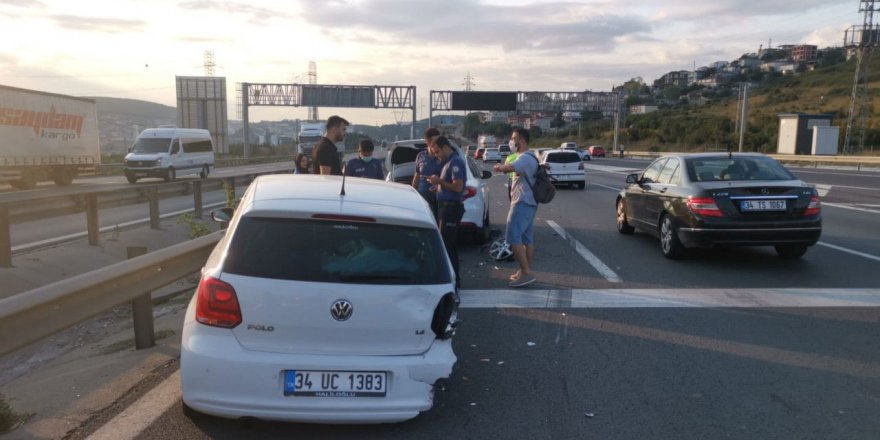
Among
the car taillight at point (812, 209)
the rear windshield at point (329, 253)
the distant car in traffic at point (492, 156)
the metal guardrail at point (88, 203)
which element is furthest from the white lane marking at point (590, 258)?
the distant car in traffic at point (492, 156)

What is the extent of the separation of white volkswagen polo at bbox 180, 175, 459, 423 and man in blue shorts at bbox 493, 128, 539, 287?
4038mm

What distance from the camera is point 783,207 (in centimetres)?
913

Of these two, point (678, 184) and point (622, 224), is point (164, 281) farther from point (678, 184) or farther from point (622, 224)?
point (622, 224)

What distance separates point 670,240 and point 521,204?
2.98m

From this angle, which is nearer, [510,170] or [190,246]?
[190,246]

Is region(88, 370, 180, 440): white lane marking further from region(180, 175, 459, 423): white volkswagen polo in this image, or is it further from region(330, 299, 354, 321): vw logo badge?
region(330, 299, 354, 321): vw logo badge

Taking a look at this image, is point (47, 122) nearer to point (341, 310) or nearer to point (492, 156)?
point (341, 310)

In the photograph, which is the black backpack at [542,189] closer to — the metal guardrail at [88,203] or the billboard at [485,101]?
the metal guardrail at [88,203]

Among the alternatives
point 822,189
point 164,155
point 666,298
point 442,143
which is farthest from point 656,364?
point 164,155

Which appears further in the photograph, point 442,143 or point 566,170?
point 566,170

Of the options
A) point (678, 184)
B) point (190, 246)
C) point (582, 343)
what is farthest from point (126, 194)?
point (582, 343)

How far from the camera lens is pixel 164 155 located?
31781 mm

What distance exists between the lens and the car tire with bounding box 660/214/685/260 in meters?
9.97

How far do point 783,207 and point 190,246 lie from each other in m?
7.15
